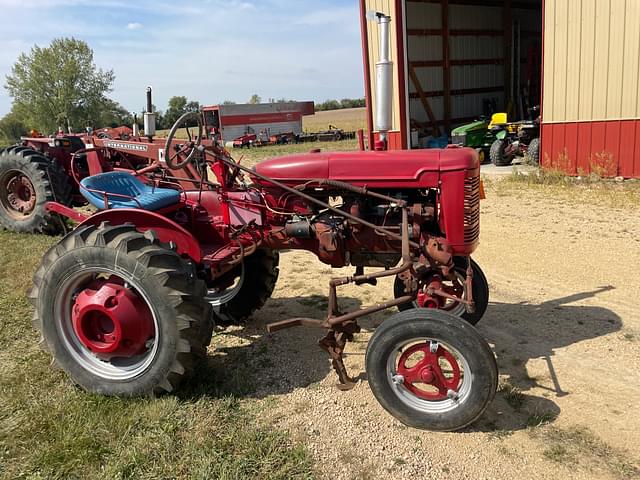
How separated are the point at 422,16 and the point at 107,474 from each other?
1582 centimetres

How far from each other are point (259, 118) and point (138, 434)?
28.0 meters

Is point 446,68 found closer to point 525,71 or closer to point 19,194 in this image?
point 525,71

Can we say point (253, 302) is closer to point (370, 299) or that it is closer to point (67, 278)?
point (370, 299)

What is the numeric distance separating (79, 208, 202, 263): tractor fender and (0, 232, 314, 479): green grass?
782mm

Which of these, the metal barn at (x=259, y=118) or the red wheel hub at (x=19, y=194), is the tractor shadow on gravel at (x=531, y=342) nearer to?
the red wheel hub at (x=19, y=194)

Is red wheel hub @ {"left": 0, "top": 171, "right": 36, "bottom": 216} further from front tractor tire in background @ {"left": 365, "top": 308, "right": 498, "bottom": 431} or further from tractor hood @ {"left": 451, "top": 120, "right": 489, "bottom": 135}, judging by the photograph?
tractor hood @ {"left": 451, "top": 120, "right": 489, "bottom": 135}

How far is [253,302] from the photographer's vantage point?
4.39 meters

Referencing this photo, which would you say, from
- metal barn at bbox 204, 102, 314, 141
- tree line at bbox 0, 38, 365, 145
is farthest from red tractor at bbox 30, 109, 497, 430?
tree line at bbox 0, 38, 365, 145

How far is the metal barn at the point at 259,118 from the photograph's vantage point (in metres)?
28.5

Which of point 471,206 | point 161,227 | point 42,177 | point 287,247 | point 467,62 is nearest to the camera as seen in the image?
point 471,206

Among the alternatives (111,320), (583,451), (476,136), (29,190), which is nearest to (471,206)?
(583,451)

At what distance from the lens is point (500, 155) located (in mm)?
13617

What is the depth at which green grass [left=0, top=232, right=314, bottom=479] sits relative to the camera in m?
2.57

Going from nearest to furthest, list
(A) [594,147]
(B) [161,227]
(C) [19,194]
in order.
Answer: (B) [161,227] < (C) [19,194] < (A) [594,147]
